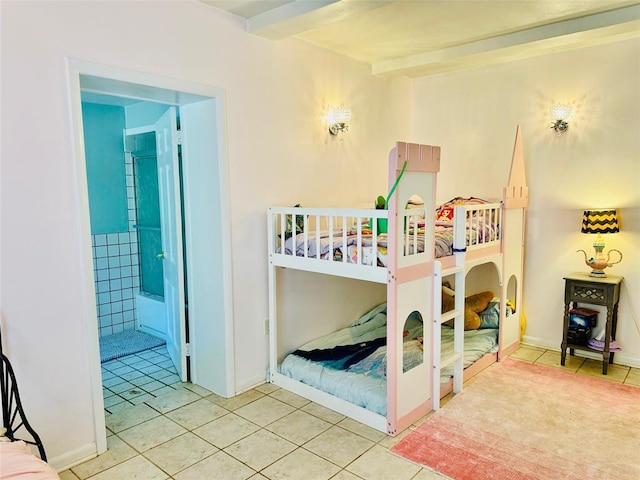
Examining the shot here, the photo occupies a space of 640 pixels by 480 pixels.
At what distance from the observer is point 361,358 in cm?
327

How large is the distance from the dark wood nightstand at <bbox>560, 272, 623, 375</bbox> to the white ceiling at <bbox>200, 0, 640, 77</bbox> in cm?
175

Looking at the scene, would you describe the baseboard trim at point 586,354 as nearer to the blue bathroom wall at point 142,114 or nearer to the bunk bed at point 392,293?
the bunk bed at point 392,293

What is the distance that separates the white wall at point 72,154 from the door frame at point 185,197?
0.03 m

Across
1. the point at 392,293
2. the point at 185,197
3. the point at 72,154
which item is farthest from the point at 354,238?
the point at 72,154

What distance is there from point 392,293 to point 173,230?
1.77 meters

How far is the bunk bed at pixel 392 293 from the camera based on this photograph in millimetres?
2562

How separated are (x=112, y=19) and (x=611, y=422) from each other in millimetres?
3625

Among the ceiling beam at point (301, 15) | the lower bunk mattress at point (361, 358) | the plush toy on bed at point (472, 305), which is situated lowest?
the lower bunk mattress at point (361, 358)

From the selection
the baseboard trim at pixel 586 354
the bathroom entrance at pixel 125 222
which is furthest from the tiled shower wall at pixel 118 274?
the baseboard trim at pixel 586 354

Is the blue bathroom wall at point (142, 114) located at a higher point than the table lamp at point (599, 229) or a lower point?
higher

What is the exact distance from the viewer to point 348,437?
8.41 feet

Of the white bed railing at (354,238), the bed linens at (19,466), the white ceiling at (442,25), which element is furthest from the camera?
the white ceiling at (442,25)

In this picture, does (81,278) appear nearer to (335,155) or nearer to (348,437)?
(348,437)

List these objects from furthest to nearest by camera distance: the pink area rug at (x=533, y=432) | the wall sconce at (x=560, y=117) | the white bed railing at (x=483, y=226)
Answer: the wall sconce at (x=560, y=117) < the white bed railing at (x=483, y=226) < the pink area rug at (x=533, y=432)
